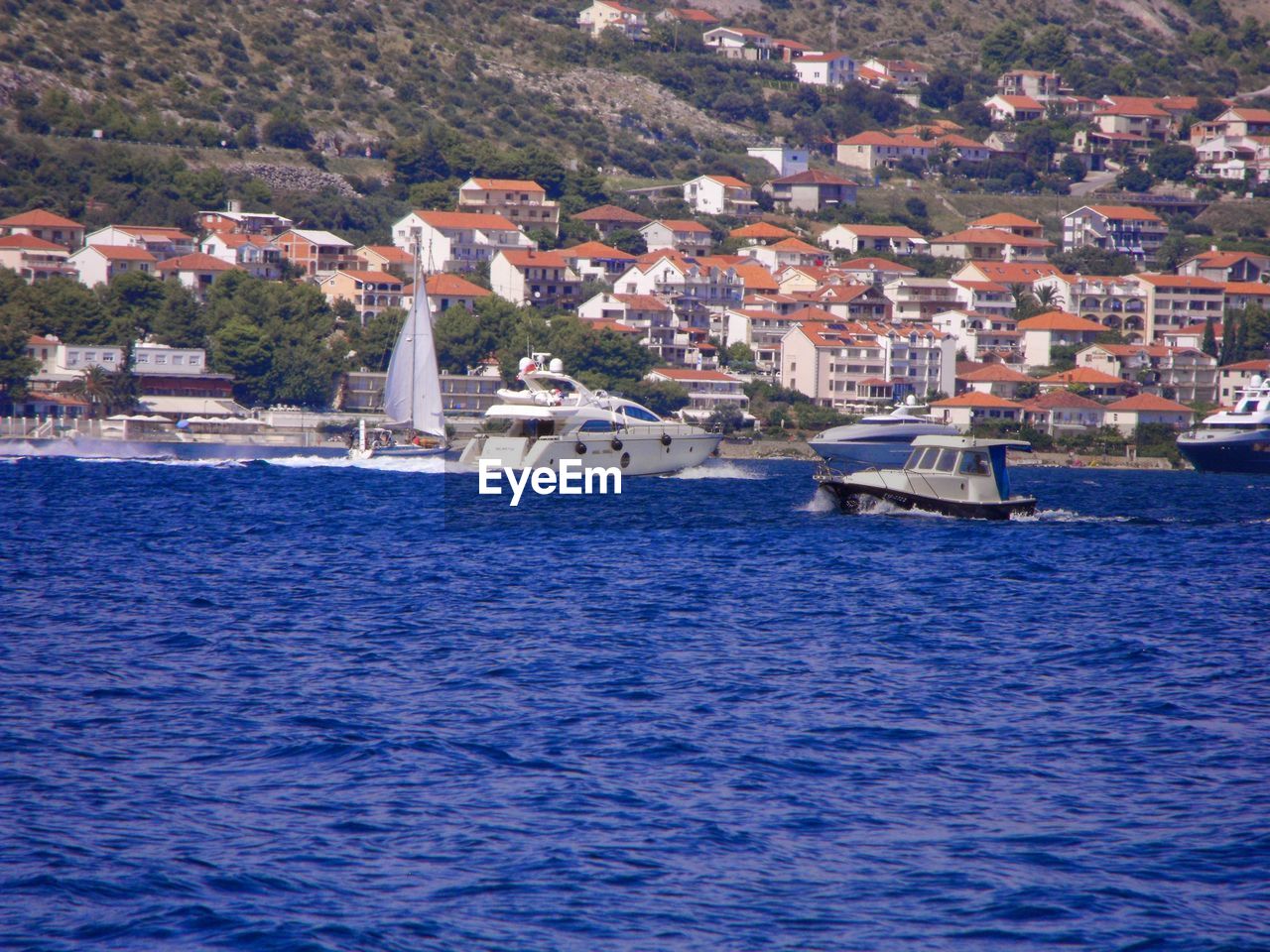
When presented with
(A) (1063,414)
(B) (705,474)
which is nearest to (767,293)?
(A) (1063,414)

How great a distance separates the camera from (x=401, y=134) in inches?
6526

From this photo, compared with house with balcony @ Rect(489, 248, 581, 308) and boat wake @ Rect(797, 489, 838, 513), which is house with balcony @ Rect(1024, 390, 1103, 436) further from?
boat wake @ Rect(797, 489, 838, 513)

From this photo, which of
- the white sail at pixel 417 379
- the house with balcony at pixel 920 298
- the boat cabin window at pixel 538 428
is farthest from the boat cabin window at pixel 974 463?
the house with balcony at pixel 920 298

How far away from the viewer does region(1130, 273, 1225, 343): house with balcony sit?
13825 cm

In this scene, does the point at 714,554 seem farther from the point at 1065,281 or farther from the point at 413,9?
the point at 413,9

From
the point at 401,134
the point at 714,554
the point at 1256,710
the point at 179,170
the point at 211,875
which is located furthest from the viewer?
the point at 401,134

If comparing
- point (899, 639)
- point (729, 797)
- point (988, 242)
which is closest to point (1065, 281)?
Answer: point (988, 242)

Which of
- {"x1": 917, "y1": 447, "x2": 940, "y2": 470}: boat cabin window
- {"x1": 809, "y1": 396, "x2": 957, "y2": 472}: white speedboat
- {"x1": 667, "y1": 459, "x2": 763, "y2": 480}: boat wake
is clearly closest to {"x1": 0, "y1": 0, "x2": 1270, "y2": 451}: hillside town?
{"x1": 809, "y1": 396, "x2": 957, "y2": 472}: white speedboat

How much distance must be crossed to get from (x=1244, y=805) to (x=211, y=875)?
941cm

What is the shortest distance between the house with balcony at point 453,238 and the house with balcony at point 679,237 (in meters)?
15.8

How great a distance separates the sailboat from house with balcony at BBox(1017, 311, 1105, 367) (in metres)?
69.8

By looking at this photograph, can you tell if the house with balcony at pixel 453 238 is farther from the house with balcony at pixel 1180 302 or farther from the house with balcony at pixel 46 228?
the house with balcony at pixel 1180 302

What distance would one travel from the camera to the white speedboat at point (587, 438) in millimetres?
57969

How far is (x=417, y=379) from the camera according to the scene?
7119cm
